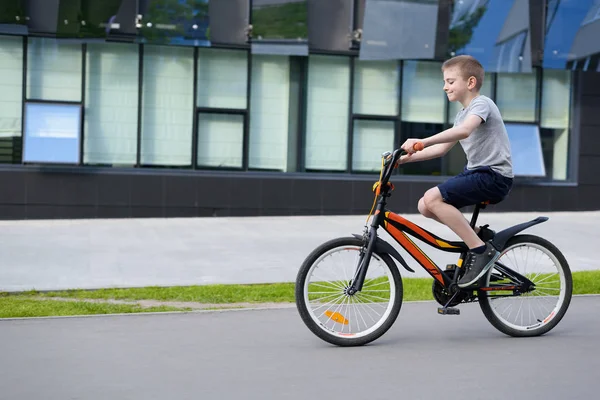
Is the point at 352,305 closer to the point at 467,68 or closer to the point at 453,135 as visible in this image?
the point at 453,135

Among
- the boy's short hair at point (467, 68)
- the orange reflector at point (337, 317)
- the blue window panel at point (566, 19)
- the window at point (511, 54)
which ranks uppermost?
the blue window panel at point (566, 19)

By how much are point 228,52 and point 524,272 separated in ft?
36.6

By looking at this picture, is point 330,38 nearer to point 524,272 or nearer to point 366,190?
point 366,190

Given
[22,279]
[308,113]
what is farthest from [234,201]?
[22,279]

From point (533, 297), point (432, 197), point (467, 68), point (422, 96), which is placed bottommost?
point (533, 297)

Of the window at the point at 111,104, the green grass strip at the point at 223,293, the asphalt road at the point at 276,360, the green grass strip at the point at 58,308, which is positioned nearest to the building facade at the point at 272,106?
the window at the point at 111,104

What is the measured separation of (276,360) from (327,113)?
478 inches

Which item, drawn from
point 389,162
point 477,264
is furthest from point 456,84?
point 477,264

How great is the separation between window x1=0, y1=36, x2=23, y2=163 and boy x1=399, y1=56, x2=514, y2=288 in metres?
11.1

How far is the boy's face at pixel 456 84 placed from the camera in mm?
6758

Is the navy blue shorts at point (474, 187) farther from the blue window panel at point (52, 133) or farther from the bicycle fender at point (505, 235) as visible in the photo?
the blue window panel at point (52, 133)

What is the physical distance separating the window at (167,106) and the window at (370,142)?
114 inches

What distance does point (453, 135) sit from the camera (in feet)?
21.2

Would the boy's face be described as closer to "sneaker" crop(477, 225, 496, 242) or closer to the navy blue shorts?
the navy blue shorts
